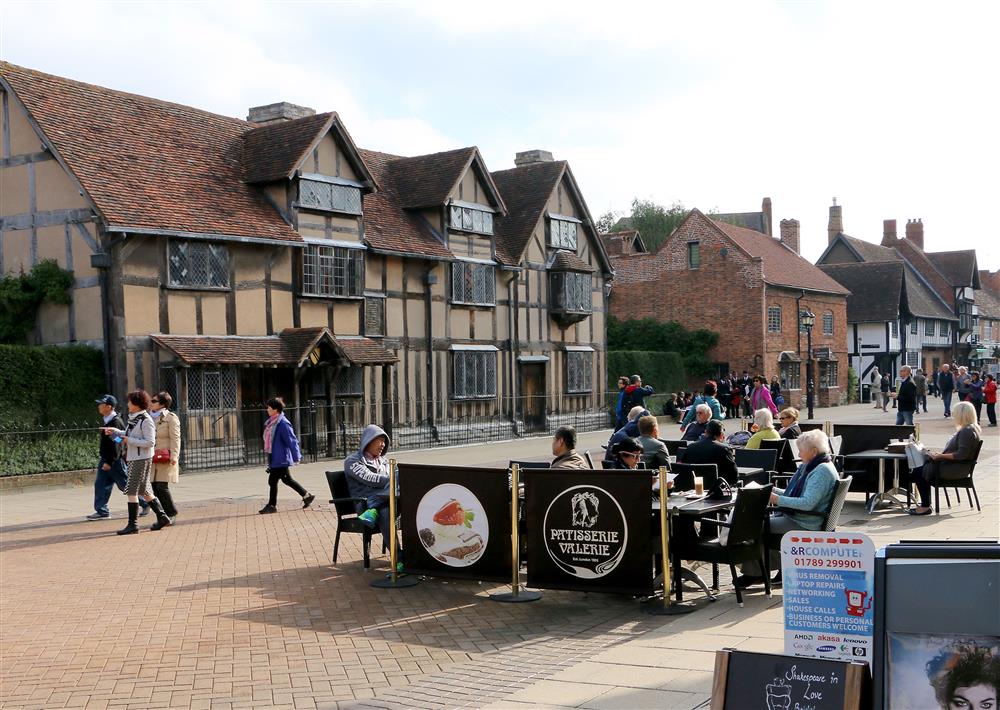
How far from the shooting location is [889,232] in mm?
75562

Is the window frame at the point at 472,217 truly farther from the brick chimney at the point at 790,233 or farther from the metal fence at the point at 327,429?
the brick chimney at the point at 790,233

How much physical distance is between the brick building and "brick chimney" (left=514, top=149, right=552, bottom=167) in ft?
41.6

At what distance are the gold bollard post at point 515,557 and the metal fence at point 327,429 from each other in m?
13.8

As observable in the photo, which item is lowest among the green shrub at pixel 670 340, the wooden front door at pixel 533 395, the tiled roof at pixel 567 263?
the wooden front door at pixel 533 395

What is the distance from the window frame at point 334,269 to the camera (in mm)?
26109

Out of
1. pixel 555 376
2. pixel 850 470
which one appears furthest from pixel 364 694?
pixel 555 376

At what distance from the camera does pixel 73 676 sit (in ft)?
24.3

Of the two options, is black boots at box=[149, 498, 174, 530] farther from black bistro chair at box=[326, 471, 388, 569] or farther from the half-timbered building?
the half-timbered building

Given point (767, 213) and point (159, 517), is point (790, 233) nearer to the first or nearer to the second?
point (767, 213)

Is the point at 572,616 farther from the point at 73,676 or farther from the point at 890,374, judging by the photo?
the point at 890,374

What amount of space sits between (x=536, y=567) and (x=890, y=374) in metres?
56.0

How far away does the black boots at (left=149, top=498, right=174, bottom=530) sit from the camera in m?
14.2

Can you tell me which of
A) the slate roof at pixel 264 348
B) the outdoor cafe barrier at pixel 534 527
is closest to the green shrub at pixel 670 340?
the slate roof at pixel 264 348

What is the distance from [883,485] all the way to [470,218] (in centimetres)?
1914
